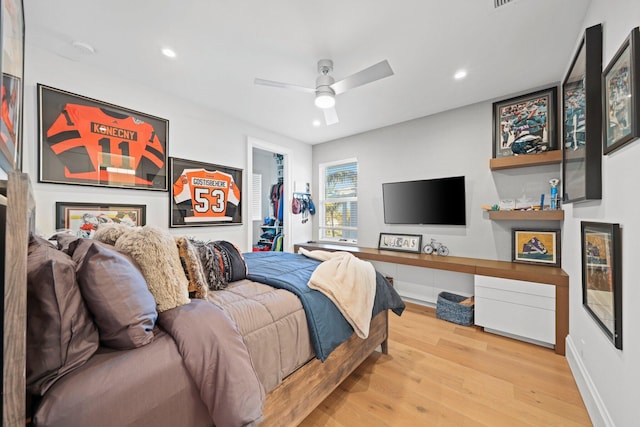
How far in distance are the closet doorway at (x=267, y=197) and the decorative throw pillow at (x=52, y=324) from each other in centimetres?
291

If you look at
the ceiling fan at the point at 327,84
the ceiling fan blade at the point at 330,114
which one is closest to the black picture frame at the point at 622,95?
the ceiling fan at the point at 327,84

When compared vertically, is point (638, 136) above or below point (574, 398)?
above

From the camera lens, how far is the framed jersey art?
295 centimetres

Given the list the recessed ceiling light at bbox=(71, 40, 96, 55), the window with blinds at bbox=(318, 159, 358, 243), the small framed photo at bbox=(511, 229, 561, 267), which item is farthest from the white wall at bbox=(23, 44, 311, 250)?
the small framed photo at bbox=(511, 229, 561, 267)

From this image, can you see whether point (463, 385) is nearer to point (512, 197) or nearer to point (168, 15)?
point (512, 197)

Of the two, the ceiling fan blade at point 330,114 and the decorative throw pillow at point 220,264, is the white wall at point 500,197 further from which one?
the decorative throw pillow at point 220,264

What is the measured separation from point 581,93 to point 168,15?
300cm

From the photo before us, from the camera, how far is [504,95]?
2900mm

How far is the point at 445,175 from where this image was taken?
11.1 ft

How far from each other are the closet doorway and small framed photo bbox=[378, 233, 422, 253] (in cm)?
165

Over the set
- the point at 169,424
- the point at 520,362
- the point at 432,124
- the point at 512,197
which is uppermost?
the point at 432,124

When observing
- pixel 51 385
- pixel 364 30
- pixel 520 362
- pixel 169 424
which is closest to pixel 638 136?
pixel 364 30

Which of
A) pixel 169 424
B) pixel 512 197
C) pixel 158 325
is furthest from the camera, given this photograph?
pixel 512 197

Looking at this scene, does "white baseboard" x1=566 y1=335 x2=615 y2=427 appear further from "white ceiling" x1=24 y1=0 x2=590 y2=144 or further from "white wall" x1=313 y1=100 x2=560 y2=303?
"white ceiling" x1=24 y1=0 x2=590 y2=144
